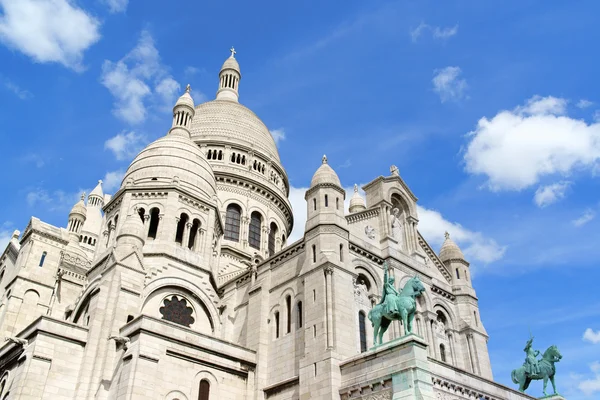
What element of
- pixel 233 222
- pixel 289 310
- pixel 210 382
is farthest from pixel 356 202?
pixel 210 382

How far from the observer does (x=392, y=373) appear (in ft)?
75.4

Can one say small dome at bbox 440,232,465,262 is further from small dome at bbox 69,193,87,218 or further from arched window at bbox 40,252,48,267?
small dome at bbox 69,193,87,218

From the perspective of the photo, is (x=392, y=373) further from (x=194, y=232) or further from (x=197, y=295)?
(x=194, y=232)

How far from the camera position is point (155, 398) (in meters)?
25.0

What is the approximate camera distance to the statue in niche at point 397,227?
116ft

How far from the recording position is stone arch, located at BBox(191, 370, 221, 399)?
27203mm

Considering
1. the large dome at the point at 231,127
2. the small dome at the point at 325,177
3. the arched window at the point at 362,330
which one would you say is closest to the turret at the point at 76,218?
the large dome at the point at 231,127

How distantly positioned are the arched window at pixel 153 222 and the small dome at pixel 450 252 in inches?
797

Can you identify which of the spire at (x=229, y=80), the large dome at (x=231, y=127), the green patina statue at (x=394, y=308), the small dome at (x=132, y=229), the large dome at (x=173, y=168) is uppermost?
the spire at (x=229, y=80)

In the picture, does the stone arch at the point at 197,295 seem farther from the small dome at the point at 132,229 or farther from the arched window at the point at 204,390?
the arched window at the point at 204,390

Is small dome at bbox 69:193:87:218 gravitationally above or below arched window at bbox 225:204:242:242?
above

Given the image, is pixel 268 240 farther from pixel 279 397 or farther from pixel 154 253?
pixel 279 397

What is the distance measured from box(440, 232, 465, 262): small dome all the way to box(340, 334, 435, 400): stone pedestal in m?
16.9

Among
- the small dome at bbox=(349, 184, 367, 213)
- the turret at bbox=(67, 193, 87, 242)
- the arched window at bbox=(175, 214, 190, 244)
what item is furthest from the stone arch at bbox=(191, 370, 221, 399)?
the turret at bbox=(67, 193, 87, 242)
